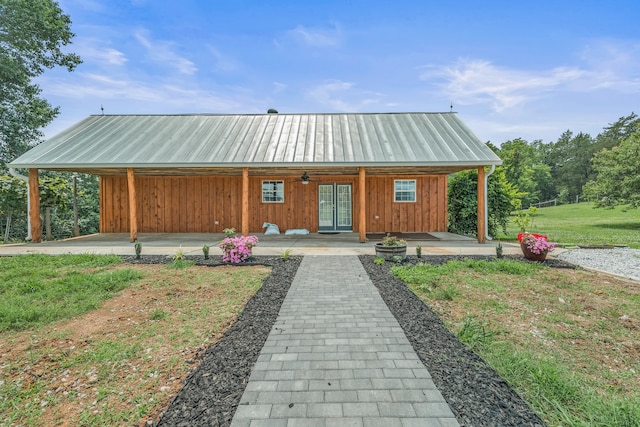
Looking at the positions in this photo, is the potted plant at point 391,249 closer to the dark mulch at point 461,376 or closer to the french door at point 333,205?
the dark mulch at point 461,376

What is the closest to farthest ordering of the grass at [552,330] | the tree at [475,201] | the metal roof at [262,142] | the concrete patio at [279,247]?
the grass at [552,330]
the concrete patio at [279,247]
the metal roof at [262,142]
the tree at [475,201]

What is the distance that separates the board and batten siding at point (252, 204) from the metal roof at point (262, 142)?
1.90 metres

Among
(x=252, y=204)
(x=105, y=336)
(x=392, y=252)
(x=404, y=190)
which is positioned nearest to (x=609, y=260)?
(x=392, y=252)

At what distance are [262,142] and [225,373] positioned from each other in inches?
336

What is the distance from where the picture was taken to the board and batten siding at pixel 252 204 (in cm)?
1183

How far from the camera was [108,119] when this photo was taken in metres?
12.1

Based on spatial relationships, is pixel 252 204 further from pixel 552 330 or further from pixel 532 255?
pixel 552 330

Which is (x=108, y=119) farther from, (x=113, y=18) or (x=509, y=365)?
(x=509, y=365)

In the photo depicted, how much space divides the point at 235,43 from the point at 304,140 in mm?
5438

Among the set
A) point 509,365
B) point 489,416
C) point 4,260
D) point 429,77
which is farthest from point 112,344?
point 429,77

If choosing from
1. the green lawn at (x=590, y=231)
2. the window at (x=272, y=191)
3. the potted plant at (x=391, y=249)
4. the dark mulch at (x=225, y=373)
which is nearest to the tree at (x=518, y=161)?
the green lawn at (x=590, y=231)

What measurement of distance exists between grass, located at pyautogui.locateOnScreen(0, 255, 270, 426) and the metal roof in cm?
414

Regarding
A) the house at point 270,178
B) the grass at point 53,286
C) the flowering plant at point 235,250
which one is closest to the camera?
the grass at point 53,286

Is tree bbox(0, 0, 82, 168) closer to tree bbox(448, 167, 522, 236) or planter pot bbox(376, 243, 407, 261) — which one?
planter pot bbox(376, 243, 407, 261)
